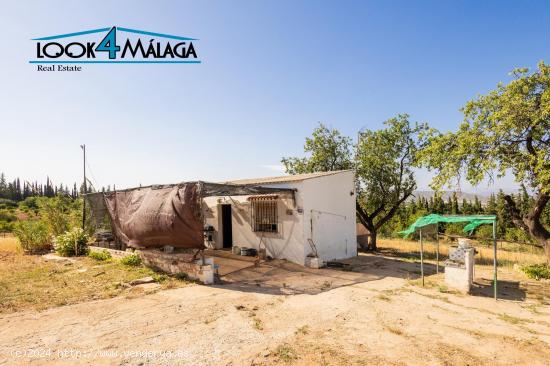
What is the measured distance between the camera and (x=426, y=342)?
189 inches

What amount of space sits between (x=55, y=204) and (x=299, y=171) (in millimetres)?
12913

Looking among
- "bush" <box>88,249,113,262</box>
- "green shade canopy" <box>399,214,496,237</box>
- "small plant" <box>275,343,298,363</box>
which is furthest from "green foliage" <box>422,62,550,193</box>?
"bush" <box>88,249,113,262</box>

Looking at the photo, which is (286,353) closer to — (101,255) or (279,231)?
(279,231)

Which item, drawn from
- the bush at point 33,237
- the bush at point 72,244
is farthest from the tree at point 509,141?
the bush at point 33,237

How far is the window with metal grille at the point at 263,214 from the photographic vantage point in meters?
12.2

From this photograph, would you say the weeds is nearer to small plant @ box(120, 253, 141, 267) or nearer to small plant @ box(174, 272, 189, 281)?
small plant @ box(174, 272, 189, 281)

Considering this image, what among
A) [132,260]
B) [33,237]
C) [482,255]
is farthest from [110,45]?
[482,255]

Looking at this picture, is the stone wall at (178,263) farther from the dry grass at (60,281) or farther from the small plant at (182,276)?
the dry grass at (60,281)

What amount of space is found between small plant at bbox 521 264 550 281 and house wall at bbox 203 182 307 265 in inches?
279

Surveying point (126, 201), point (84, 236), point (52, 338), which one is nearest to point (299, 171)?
point (126, 201)

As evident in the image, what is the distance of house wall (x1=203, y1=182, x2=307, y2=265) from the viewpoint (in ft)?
37.4

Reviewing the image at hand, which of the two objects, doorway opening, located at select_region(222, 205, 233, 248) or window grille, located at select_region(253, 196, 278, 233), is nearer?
window grille, located at select_region(253, 196, 278, 233)

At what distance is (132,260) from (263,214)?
5020 millimetres

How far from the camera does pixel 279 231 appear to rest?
1198 cm
